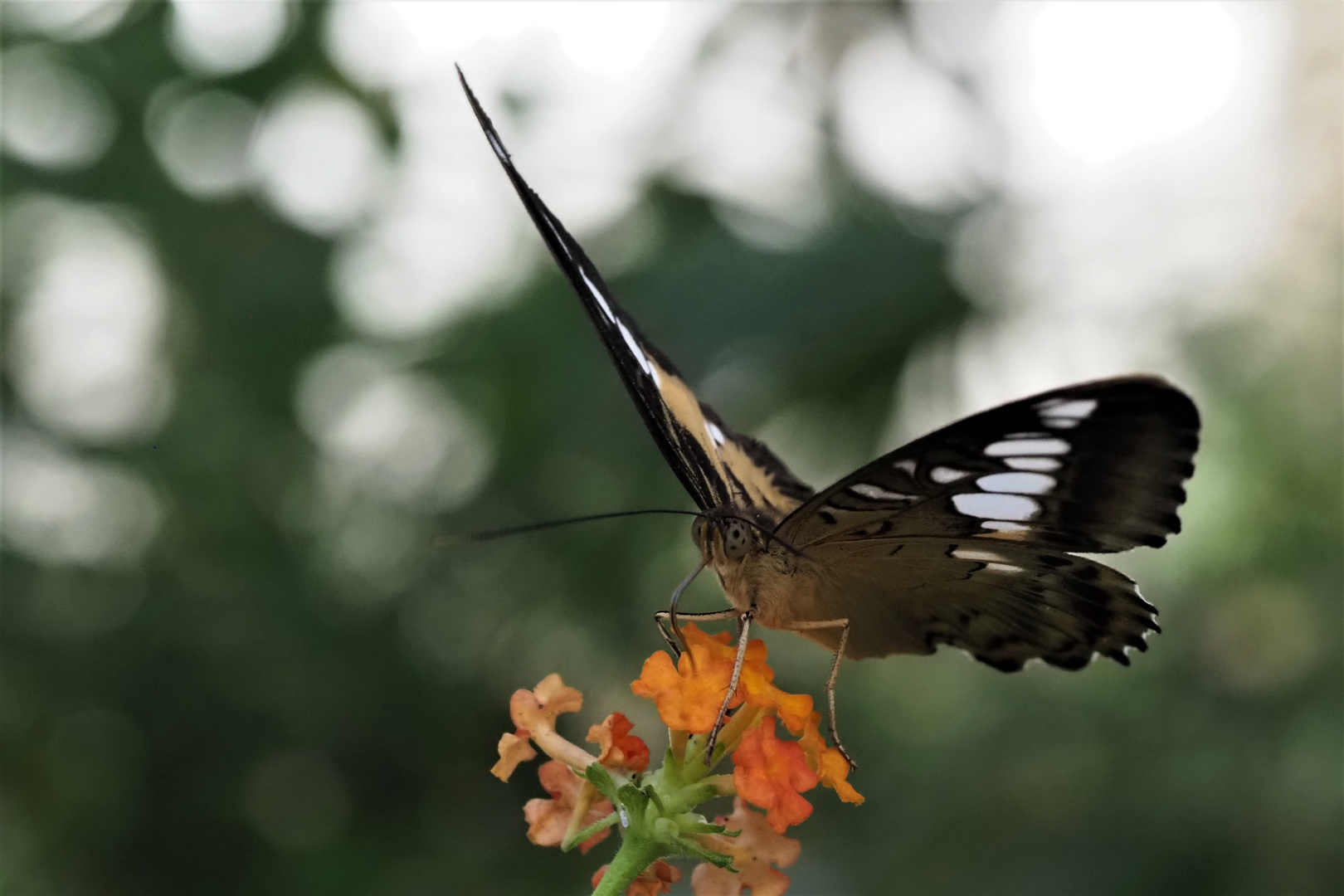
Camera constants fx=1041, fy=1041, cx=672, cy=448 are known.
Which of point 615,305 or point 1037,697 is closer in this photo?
point 615,305

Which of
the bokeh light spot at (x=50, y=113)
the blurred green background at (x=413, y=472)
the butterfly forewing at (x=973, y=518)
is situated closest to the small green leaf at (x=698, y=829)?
the butterfly forewing at (x=973, y=518)

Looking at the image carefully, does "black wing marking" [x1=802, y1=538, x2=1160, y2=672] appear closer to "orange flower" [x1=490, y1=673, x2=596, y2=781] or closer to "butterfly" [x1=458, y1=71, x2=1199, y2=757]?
"butterfly" [x1=458, y1=71, x2=1199, y2=757]

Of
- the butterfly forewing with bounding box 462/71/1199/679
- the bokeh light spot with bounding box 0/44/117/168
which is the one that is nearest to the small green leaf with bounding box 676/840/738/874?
the butterfly forewing with bounding box 462/71/1199/679

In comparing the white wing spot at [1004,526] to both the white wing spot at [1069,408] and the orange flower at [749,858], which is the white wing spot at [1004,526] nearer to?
the white wing spot at [1069,408]

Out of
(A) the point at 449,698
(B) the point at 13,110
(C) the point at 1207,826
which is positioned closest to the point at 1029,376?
(C) the point at 1207,826

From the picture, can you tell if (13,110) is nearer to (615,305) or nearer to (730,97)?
(730,97)
